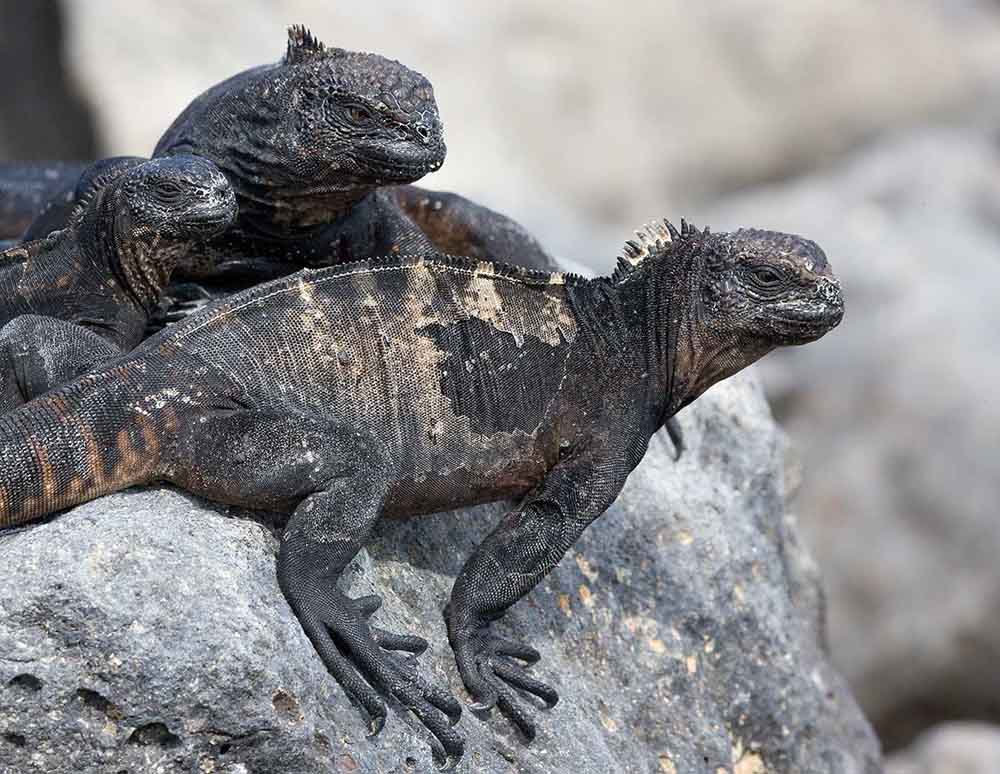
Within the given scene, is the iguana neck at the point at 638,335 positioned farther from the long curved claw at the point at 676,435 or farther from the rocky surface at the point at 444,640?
the long curved claw at the point at 676,435

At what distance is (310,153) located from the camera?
4.54 m

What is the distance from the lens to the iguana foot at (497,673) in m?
4.18

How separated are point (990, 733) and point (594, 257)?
12.9 ft

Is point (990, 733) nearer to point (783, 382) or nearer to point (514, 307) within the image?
point (783, 382)

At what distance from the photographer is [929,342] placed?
989cm

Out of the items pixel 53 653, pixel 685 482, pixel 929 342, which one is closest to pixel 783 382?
pixel 929 342

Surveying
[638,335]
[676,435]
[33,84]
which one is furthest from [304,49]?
[33,84]

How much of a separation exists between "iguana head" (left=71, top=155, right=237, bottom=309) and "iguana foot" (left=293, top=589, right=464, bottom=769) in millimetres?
1118

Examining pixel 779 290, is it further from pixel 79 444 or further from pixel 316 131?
pixel 79 444

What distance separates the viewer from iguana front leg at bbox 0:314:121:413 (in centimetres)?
406

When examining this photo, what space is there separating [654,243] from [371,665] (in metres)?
1.53

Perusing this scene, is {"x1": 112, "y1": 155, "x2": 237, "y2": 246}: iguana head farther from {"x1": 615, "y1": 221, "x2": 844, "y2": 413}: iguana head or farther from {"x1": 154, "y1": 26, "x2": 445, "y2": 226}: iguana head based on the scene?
{"x1": 615, "y1": 221, "x2": 844, "y2": 413}: iguana head

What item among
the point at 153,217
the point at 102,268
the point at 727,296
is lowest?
the point at 102,268

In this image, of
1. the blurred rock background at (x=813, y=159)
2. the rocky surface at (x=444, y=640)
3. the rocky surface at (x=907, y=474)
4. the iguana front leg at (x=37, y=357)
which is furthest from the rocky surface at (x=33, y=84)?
the iguana front leg at (x=37, y=357)
